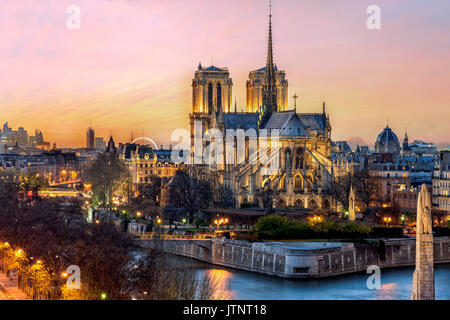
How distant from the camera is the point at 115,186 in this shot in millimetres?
113625

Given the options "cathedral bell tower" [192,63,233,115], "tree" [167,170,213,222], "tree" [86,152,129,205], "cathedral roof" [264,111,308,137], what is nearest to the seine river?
"tree" [167,170,213,222]

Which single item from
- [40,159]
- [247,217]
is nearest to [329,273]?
[247,217]

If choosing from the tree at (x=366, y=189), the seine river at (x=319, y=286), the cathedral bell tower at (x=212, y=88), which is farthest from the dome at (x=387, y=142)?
the seine river at (x=319, y=286)

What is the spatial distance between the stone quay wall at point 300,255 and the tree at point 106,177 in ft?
151

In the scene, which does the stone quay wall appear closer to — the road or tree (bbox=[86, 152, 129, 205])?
the road

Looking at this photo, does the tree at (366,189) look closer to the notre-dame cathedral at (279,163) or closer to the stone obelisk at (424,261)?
the notre-dame cathedral at (279,163)

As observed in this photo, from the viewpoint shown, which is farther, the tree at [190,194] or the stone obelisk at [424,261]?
the tree at [190,194]

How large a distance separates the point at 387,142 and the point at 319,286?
99491 mm

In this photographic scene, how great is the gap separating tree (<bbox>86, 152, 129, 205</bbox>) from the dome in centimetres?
4802

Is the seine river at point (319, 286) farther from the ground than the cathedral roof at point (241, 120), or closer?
closer

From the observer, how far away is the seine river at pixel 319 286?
158 feet

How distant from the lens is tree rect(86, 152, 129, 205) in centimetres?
10908

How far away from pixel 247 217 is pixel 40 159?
119m
